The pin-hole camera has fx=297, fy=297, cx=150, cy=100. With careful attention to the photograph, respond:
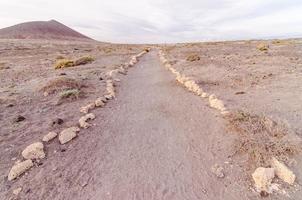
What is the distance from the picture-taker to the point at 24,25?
4220 inches

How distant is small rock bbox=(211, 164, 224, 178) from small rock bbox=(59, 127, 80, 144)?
10.8 feet

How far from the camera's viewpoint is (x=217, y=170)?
17.8ft

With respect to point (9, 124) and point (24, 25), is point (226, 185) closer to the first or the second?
point (9, 124)

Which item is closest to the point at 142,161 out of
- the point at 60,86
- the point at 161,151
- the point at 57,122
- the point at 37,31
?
the point at 161,151

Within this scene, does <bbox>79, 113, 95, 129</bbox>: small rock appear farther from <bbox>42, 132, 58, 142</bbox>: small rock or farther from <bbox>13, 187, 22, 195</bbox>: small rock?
<bbox>13, 187, 22, 195</bbox>: small rock

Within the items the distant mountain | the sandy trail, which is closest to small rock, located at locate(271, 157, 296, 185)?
the sandy trail

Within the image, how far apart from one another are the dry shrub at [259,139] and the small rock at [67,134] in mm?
3694

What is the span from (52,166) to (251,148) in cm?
393

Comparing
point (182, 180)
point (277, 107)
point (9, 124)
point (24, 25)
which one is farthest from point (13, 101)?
point (24, 25)

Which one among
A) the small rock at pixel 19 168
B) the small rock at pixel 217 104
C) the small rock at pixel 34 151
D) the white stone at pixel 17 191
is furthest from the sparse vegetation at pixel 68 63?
the white stone at pixel 17 191

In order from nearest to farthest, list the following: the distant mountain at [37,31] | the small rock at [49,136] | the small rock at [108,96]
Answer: the small rock at [49,136] → the small rock at [108,96] → the distant mountain at [37,31]

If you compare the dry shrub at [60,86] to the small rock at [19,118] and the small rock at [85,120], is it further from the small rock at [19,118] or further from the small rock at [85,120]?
the small rock at [85,120]

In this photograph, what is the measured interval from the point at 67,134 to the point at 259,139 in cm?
432

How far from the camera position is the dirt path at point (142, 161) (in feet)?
15.9
